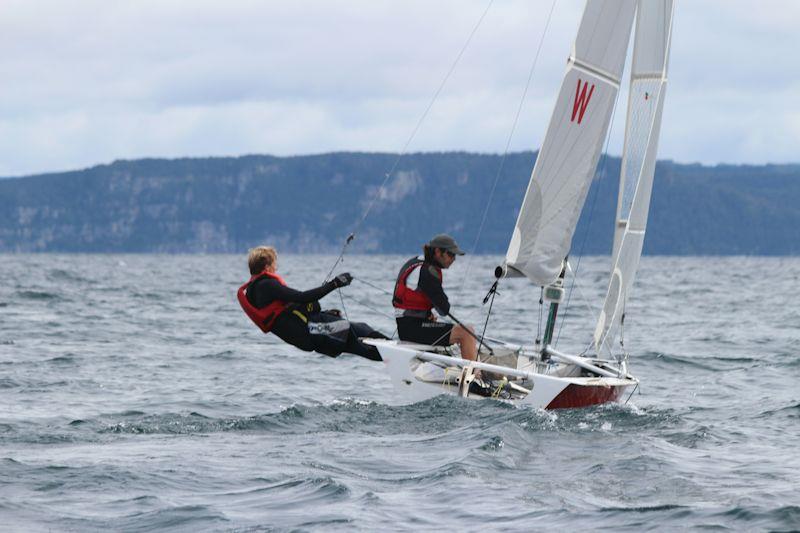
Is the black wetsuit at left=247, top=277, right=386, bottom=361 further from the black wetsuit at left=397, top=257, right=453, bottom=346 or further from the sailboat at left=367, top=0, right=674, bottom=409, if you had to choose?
the black wetsuit at left=397, top=257, right=453, bottom=346

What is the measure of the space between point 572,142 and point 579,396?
2.28m

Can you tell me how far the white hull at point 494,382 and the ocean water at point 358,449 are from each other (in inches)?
4.9

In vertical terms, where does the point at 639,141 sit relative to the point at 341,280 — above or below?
above

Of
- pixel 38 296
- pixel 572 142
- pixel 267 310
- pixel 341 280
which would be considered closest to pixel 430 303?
pixel 341 280

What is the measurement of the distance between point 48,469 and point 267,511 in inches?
76.0

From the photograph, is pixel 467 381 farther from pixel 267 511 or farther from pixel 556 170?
pixel 267 511

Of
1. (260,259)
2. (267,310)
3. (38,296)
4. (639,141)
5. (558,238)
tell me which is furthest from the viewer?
(38,296)

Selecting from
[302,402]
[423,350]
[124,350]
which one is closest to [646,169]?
[423,350]

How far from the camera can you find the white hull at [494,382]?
10.2 metres

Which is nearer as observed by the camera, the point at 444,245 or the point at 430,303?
the point at 444,245

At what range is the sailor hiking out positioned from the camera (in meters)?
10.4

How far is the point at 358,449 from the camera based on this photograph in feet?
29.1

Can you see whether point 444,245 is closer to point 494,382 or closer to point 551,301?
point 551,301

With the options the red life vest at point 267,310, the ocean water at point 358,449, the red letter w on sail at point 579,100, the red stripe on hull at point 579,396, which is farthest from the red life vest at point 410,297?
the red letter w on sail at point 579,100
